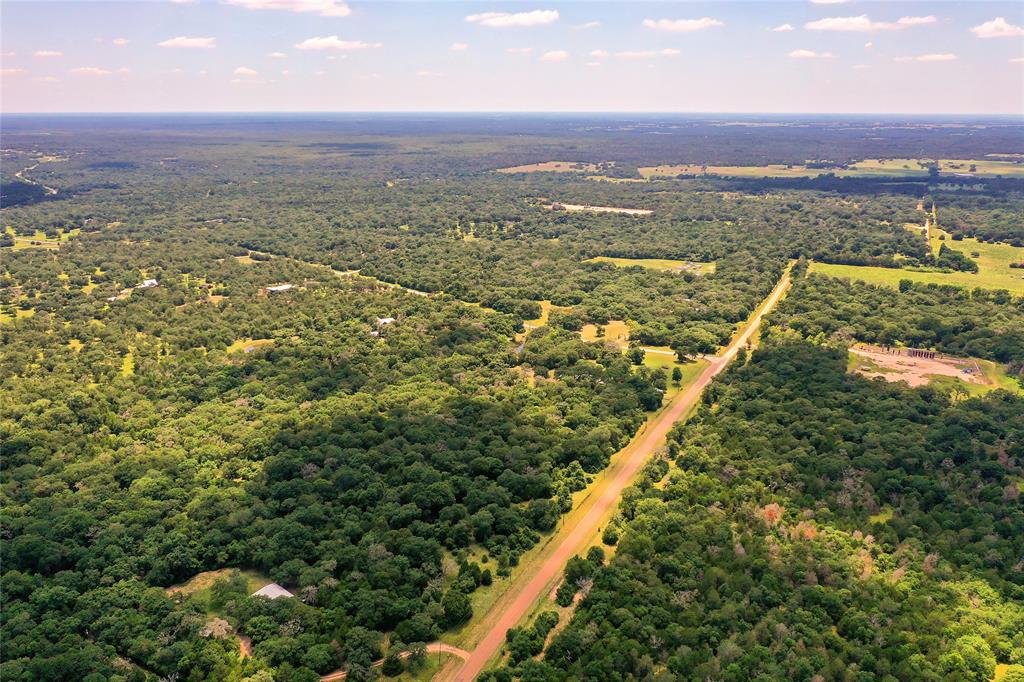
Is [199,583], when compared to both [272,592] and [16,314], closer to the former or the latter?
[272,592]

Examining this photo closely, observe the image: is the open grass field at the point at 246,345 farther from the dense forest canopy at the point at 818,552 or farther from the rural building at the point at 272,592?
the dense forest canopy at the point at 818,552

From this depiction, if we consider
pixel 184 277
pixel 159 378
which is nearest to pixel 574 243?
pixel 184 277

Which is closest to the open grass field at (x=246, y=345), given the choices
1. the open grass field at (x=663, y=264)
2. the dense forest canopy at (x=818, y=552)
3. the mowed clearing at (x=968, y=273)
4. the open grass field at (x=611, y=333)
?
the open grass field at (x=611, y=333)

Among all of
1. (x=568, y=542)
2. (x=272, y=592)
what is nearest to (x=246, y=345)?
(x=272, y=592)

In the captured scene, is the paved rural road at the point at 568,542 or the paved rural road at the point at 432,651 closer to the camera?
the paved rural road at the point at 432,651

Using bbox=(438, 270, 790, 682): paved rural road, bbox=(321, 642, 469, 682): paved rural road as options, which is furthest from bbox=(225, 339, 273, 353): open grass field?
bbox=(321, 642, 469, 682): paved rural road

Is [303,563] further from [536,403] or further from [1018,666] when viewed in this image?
[1018,666]
